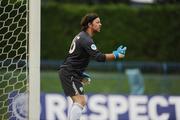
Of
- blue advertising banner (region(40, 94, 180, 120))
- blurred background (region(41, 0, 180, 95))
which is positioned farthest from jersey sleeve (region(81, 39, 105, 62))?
blurred background (region(41, 0, 180, 95))

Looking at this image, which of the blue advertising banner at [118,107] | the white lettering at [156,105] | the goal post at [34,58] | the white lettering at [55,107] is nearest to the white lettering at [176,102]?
the blue advertising banner at [118,107]

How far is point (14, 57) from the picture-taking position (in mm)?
8836

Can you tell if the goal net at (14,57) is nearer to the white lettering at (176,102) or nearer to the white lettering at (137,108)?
the white lettering at (137,108)

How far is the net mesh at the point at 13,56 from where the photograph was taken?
28.4 ft

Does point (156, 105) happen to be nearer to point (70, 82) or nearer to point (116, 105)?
point (116, 105)

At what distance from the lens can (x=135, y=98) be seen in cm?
1363

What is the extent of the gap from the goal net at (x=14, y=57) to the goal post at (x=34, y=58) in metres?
0.11

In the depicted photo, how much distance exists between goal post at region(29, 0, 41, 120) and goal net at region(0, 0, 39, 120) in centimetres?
11

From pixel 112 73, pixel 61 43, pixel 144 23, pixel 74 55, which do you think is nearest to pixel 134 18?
pixel 144 23

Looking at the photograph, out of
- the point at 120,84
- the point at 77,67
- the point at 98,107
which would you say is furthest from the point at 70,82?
the point at 120,84

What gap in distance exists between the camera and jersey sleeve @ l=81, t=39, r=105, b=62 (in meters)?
8.66

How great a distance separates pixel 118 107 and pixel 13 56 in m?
4.90

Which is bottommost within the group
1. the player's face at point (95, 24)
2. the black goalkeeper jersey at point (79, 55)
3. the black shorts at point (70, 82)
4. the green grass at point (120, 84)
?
the green grass at point (120, 84)

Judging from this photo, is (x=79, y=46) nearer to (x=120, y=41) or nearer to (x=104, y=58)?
(x=104, y=58)
